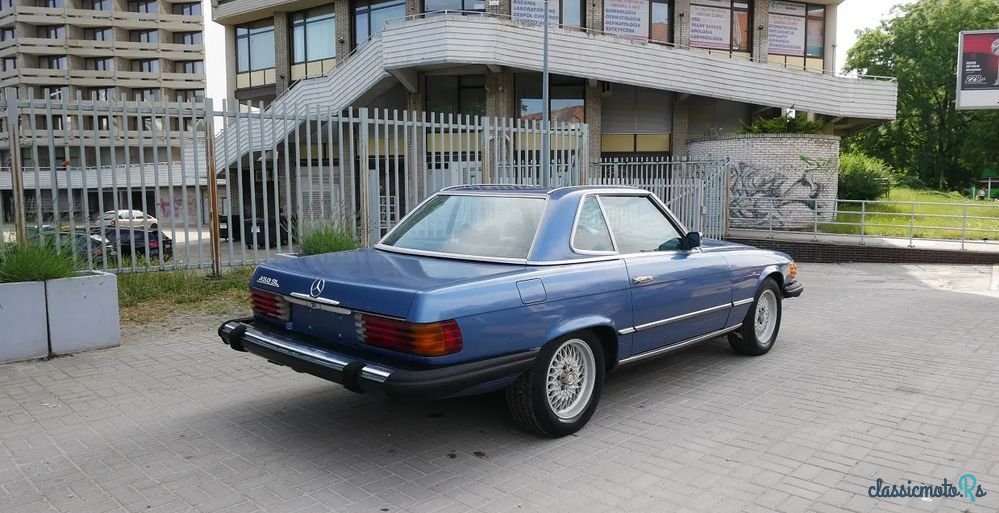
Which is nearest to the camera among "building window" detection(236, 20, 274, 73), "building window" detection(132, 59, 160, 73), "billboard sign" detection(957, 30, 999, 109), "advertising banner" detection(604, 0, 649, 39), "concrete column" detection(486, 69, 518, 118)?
"billboard sign" detection(957, 30, 999, 109)

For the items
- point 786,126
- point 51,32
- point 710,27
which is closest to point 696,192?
point 786,126

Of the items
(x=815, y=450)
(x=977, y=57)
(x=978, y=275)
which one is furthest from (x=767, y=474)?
(x=977, y=57)

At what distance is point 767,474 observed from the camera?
13.1 ft

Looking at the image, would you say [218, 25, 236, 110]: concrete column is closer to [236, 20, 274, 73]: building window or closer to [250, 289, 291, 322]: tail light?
[236, 20, 274, 73]: building window

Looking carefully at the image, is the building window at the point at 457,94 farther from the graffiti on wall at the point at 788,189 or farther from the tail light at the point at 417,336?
the tail light at the point at 417,336

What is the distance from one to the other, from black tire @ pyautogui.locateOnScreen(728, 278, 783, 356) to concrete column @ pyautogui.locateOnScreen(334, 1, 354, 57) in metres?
24.9

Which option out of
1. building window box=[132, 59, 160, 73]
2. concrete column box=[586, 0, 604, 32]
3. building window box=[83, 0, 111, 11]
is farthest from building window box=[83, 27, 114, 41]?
concrete column box=[586, 0, 604, 32]

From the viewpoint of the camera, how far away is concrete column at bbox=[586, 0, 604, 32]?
25.9 meters

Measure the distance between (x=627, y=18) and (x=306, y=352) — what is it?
981 inches

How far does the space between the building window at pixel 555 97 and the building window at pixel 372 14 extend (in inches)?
224

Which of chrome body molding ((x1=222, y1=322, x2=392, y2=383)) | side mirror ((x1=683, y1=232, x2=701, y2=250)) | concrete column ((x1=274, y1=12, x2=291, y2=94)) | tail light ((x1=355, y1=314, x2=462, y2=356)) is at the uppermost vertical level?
concrete column ((x1=274, y1=12, x2=291, y2=94))

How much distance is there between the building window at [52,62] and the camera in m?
59.8

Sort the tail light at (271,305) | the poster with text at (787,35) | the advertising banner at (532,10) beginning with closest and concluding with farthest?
the tail light at (271,305) < the advertising banner at (532,10) < the poster with text at (787,35)

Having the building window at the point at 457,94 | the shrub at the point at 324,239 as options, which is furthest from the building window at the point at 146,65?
the shrub at the point at 324,239
